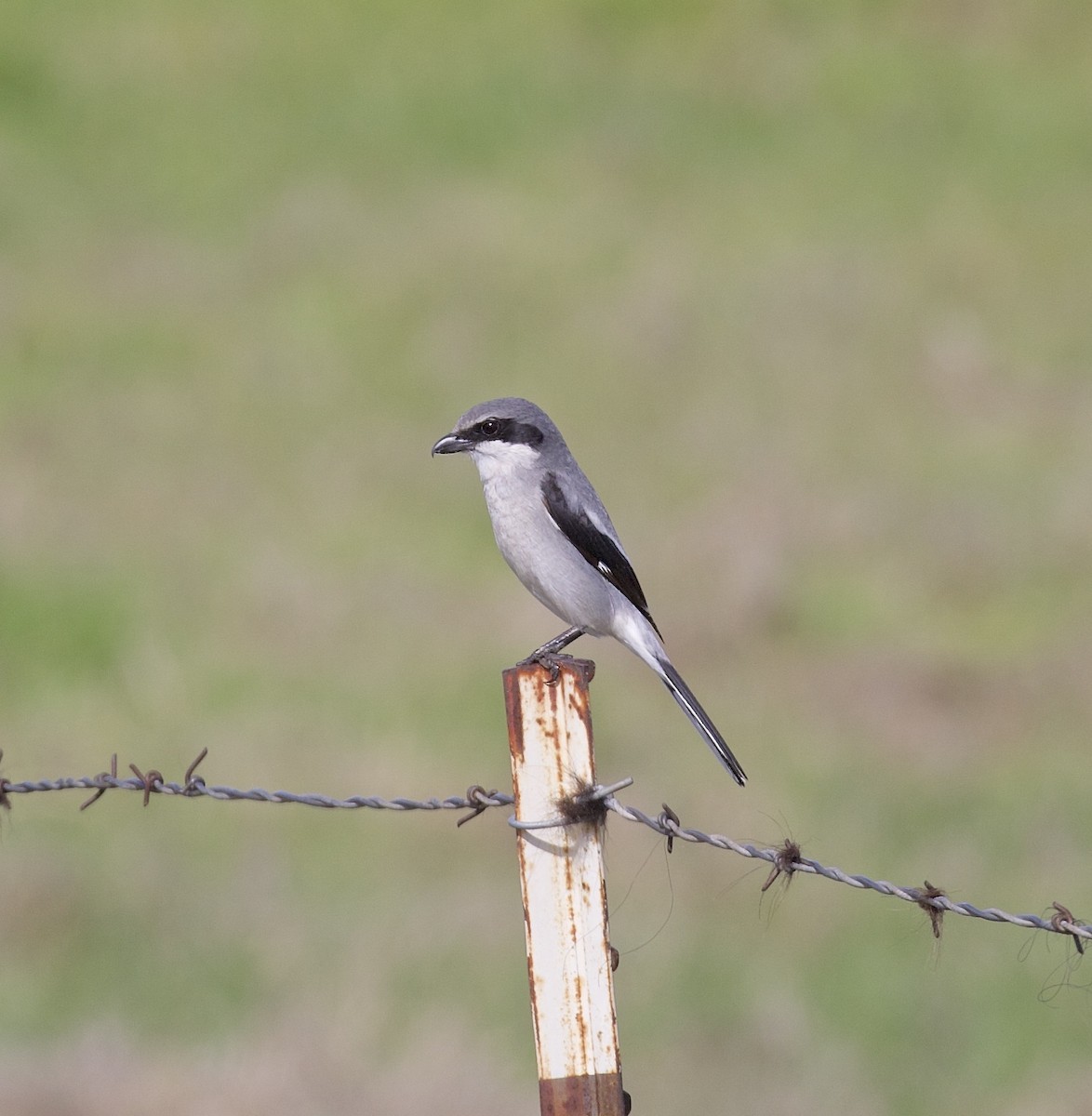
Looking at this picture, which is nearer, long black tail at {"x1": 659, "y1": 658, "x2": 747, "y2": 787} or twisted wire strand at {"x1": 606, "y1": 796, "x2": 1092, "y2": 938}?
twisted wire strand at {"x1": 606, "y1": 796, "x2": 1092, "y2": 938}

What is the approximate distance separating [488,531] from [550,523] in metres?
11.3

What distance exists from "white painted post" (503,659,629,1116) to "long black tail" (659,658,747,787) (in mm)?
1188

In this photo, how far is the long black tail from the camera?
4.76 meters

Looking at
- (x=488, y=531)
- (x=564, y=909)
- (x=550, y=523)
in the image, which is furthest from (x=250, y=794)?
(x=488, y=531)

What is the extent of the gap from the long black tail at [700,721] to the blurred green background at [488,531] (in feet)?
7.12

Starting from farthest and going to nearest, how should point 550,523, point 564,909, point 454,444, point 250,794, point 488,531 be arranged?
point 488,531 → point 454,444 → point 550,523 → point 250,794 → point 564,909

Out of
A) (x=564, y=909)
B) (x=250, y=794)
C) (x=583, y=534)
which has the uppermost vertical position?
(x=583, y=534)

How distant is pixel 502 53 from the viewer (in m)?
30.7

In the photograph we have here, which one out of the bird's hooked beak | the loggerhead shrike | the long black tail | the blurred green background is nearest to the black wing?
the loggerhead shrike

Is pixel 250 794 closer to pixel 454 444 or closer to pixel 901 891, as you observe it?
pixel 901 891

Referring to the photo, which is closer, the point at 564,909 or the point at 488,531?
the point at 564,909

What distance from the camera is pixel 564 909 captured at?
10.7 ft

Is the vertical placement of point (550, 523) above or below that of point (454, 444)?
below

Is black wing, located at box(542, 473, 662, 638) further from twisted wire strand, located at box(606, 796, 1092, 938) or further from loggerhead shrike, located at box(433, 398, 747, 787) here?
twisted wire strand, located at box(606, 796, 1092, 938)
